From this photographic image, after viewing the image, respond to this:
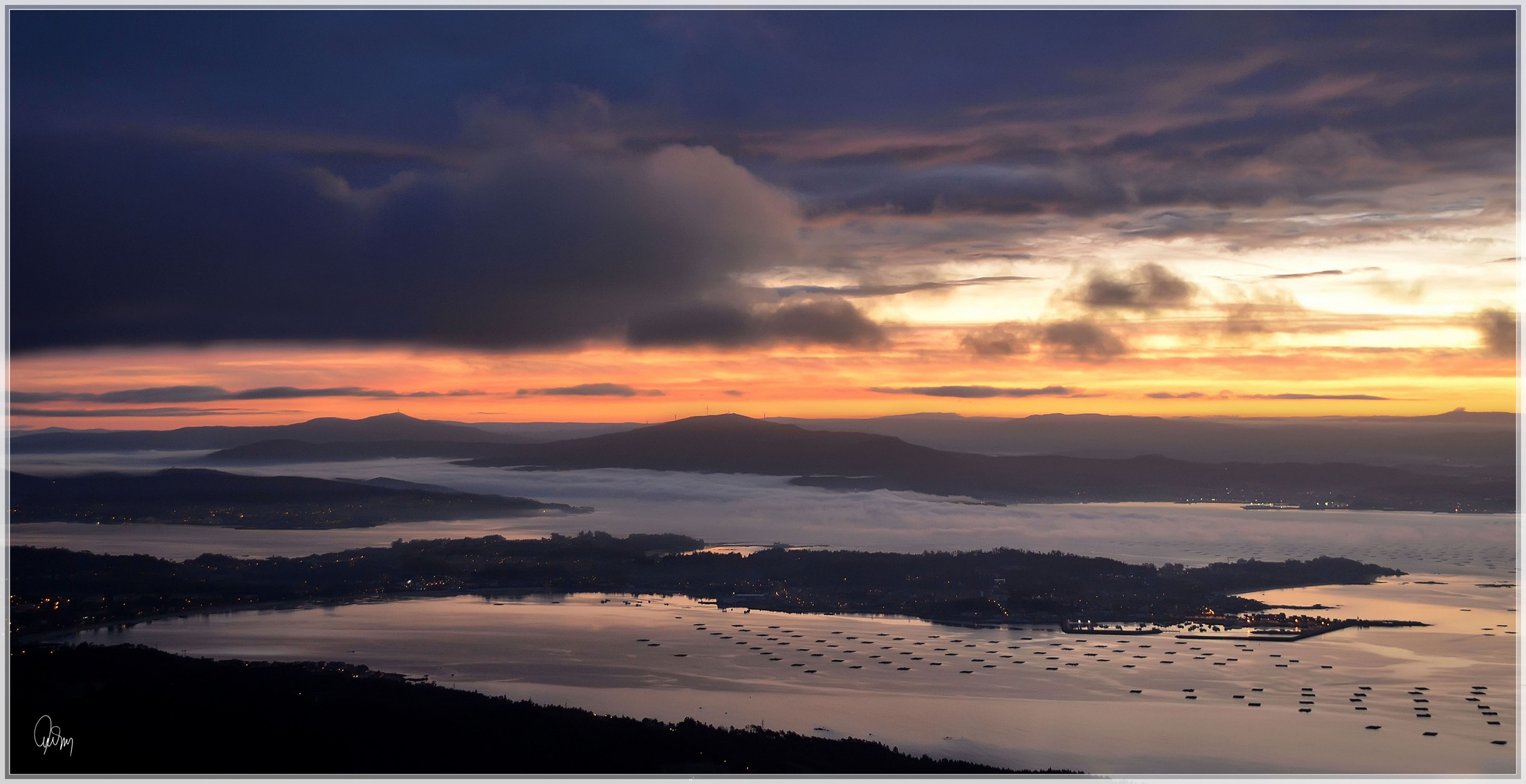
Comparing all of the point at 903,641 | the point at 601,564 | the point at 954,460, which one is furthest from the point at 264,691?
the point at 954,460

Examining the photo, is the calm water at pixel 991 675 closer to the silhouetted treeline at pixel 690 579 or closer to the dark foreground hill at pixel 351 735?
the dark foreground hill at pixel 351 735

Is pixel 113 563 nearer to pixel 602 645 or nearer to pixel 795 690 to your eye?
pixel 602 645

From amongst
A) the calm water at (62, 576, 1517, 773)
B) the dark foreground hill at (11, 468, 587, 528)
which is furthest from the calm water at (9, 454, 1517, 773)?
the dark foreground hill at (11, 468, 587, 528)
